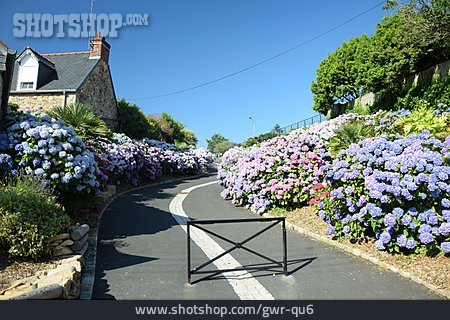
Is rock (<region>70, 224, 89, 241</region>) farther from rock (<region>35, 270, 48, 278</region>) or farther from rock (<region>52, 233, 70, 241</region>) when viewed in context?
rock (<region>35, 270, 48, 278</region>)

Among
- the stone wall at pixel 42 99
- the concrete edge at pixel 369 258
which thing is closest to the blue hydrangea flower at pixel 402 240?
the concrete edge at pixel 369 258

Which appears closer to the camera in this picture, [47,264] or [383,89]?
[47,264]

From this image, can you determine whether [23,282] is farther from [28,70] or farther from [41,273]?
[28,70]

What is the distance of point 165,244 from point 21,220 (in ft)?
8.33

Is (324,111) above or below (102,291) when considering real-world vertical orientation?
above

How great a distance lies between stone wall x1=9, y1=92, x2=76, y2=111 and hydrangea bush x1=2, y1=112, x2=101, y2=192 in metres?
11.3

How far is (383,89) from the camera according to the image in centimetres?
1883

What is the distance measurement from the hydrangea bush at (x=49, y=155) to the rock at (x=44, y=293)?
119 inches

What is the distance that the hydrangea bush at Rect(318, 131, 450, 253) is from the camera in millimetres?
4812

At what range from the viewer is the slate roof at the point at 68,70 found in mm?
17438

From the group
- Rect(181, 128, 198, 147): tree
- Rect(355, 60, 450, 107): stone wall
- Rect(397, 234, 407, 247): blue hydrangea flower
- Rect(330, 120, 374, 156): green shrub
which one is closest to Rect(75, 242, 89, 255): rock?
Rect(397, 234, 407, 247): blue hydrangea flower
